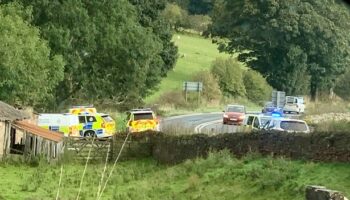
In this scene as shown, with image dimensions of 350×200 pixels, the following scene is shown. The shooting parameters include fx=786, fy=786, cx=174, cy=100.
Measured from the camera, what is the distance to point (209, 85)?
88.8 meters

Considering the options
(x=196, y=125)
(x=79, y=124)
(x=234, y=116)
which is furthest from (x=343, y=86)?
(x=79, y=124)

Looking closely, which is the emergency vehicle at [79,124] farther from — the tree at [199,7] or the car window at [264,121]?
the tree at [199,7]

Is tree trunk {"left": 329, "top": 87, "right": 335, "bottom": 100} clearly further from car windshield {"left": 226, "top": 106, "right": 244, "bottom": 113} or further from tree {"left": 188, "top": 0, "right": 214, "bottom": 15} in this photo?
tree {"left": 188, "top": 0, "right": 214, "bottom": 15}

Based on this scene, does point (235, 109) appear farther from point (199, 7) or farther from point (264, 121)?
point (199, 7)

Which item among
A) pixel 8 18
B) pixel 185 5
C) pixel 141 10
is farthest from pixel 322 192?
pixel 185 5

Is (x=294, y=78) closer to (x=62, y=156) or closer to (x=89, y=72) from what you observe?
(x=89, y=72)

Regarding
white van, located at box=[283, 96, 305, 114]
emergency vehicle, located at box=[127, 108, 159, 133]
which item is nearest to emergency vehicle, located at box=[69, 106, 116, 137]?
emergency vehicle, located at box=[127, 108, 159, 133]

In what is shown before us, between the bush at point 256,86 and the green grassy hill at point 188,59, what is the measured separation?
231 inches

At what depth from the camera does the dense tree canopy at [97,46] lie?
59.3 meters

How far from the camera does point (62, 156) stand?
3944 centimetres

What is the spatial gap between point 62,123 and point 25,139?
6.69 metres

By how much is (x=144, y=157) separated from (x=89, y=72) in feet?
80.1

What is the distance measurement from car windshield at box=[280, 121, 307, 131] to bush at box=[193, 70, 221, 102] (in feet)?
159

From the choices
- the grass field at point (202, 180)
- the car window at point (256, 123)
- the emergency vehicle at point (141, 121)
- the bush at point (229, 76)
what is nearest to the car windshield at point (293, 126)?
the car window at point (256, 123)
